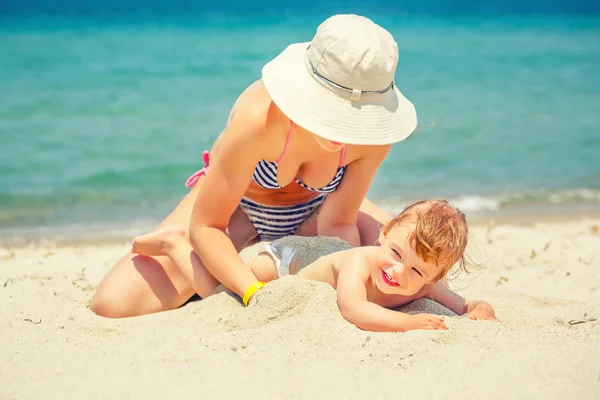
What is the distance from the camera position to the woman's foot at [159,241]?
3.25 meters

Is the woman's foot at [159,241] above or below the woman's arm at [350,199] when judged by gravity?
below

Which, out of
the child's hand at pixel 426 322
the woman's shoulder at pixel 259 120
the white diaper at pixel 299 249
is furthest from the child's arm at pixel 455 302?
the woman's shoulder at pixel 259 120

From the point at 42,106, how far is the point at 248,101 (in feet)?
22.4

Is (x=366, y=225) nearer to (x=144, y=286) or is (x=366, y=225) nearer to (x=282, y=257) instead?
(x=282, y=257)

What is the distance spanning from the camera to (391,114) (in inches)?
105

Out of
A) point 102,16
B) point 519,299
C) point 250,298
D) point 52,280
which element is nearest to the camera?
point 250,298

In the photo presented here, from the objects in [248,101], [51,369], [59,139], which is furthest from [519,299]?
[59,139]

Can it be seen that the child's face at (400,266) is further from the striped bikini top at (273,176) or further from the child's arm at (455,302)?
the striped bikini top at (273,176)

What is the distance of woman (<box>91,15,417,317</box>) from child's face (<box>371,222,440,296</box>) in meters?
0.36

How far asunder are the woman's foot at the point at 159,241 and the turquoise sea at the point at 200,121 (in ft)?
4.49

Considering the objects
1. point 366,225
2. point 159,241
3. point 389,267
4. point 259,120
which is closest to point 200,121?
point 366,225

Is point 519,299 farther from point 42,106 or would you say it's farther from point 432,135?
point 42,106

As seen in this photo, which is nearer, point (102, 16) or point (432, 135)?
point (432, 135)

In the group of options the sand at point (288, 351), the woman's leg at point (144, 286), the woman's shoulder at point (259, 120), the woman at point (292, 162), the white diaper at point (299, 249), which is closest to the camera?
the sand at point (288, 351)
